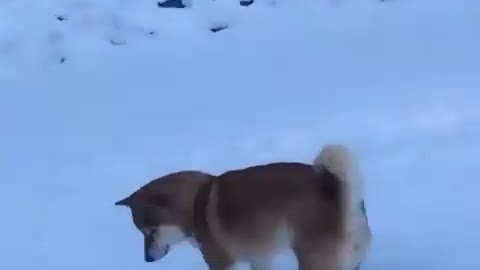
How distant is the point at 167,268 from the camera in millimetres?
5520

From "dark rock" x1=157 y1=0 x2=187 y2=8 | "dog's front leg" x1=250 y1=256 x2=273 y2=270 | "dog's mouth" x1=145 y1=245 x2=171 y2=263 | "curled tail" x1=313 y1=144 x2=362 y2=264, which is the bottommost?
"dark rock" x1=157 y1=0 x2=187 y2=8

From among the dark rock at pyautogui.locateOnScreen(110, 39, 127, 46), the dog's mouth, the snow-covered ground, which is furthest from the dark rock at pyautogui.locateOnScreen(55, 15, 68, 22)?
the dog's mouth

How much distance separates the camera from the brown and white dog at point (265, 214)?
445 cm

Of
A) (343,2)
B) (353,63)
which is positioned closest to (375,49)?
(353,63)

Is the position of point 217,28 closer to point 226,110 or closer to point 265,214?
point 226,110

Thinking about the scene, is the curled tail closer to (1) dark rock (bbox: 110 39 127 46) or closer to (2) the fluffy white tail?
(2) the fluffy white tail

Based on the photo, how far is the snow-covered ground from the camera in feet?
19.7

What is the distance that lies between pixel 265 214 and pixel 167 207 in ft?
1.54

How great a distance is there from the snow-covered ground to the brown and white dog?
60cm

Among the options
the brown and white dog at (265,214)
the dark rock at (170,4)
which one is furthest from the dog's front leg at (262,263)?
the dark rock at (170,4)

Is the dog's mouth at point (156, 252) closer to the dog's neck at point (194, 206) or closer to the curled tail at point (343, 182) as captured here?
the dog's neck at point (194, 206)

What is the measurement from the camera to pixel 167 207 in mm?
4773

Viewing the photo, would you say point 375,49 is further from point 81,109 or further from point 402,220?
point 402,220

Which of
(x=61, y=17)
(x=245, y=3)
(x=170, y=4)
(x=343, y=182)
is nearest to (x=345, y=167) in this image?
(x=343, y=182)
